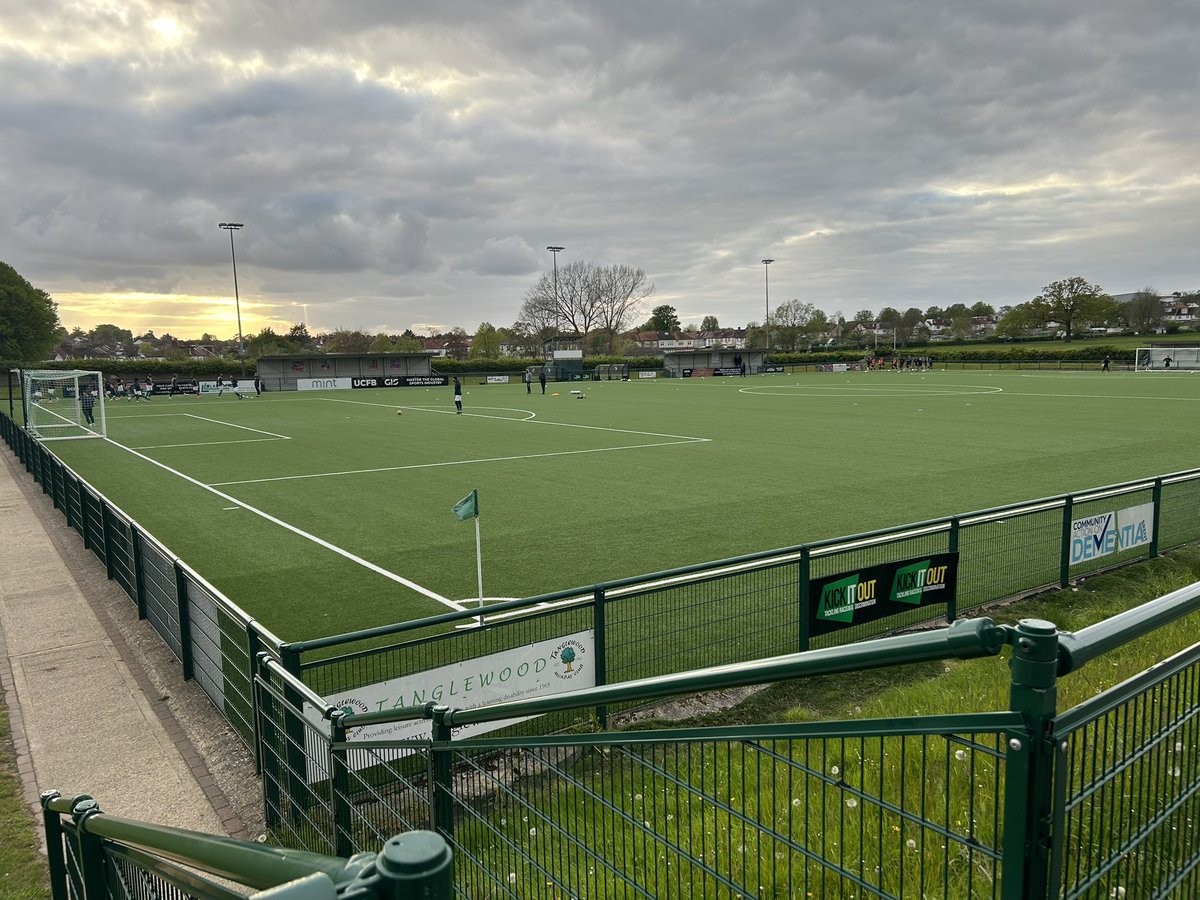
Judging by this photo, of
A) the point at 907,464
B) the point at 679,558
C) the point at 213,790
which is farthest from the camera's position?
the point at 907,464

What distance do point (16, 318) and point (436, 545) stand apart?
92026mm

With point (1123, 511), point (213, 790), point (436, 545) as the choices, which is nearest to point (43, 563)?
point (436, 545)

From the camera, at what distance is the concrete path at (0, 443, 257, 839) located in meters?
6.12

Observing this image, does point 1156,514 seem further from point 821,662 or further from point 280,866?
point 280,866

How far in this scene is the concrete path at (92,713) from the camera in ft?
20.1

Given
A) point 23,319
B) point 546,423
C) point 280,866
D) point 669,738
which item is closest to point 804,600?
point 669,738

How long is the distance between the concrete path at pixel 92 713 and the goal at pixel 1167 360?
81.1 metres

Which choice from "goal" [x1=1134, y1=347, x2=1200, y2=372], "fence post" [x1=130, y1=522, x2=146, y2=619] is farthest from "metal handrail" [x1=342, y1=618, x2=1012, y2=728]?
"goal" [x1=1134, y1=347, x2=1200, y2=372]

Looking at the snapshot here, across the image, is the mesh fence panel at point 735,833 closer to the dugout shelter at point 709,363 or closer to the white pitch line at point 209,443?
the white pitch line at point 209,443

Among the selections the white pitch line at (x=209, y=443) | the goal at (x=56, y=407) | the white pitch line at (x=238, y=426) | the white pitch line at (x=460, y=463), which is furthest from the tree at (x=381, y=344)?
the white pitch line at (x=460, y=463)

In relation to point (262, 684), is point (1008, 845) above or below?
above

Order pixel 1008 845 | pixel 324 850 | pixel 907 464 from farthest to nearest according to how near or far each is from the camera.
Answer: pixel 907 464
pixel 324 850
pixel 1008 845

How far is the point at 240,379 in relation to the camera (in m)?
75.2

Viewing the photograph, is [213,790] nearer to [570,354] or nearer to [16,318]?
[570,354]
